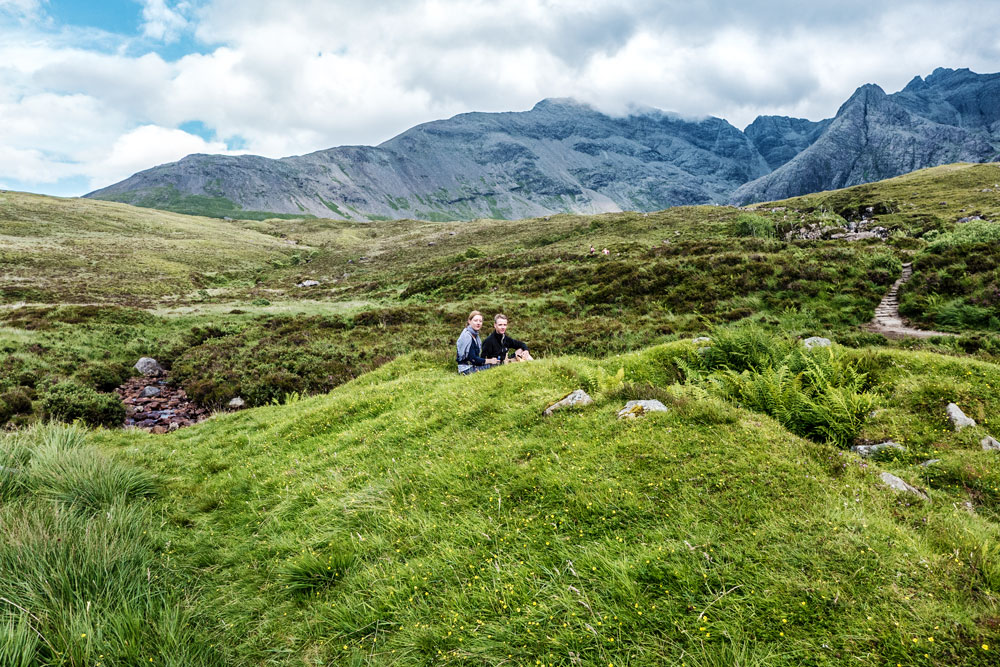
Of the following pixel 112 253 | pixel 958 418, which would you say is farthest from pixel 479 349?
pixel 112 253

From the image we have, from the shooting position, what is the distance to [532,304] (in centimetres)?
2839

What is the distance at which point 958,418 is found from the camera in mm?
6195

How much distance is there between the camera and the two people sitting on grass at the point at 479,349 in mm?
13039

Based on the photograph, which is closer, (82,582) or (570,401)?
(82,582)

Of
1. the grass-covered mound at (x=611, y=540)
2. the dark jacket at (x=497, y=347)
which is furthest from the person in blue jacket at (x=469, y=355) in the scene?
the grass-covered mound at (x=611, y=540)

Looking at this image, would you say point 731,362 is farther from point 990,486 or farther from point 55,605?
point 55,605

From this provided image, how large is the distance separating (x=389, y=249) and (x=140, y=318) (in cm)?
6341

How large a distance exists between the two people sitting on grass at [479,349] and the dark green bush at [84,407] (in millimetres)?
13707

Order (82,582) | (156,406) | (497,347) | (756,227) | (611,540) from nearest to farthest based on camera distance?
(82,582), (611,540), (497,347), (156,406), (756,227)

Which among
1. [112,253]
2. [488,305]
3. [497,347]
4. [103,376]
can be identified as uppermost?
[112,253]

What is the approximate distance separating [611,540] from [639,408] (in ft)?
9.10

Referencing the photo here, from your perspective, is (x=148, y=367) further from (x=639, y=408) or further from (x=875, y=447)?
(x=875, y=447)

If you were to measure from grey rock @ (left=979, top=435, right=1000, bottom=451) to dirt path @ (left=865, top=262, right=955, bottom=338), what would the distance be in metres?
11.0

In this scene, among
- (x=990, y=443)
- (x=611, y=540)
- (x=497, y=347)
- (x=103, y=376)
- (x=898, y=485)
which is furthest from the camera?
(x=103, y=376)
